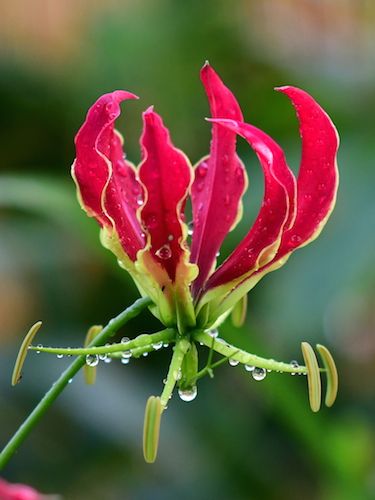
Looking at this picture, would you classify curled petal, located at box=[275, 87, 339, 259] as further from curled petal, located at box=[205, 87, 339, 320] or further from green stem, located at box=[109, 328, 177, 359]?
green stem, located at box=[109, 328, 177, 359]

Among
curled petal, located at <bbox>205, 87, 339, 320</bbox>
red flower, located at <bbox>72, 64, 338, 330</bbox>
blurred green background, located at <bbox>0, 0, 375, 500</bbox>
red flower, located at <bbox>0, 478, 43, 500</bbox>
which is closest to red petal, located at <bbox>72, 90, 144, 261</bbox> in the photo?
red flower, located at <bbox>72, 64, 338, 330</bbox>

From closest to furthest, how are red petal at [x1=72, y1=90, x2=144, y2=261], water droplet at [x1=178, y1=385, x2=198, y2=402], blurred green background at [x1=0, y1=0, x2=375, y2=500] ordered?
1. red petal at [x1=72, y1=90, x2=144, y2=261]
2. water droplet at [x1=178, y1=385, x2=198, y2=402]
3. blurred green background at [x1=0, y1=0, x2=375, y2=500]

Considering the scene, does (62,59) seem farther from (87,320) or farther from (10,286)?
(87,320)

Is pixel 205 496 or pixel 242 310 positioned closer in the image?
pixel 242 310

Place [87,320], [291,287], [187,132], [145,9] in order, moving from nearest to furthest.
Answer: [291,287] < [87,320] < [187,132] < [145,9]

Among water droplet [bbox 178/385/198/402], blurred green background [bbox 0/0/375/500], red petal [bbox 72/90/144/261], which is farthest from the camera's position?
blurred green background [bbox 0/0/375/500]

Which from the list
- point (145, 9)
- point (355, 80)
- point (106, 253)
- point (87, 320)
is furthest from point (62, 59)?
point (106, 253)

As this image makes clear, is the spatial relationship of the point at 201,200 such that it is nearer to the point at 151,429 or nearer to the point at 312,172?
the point at 312,172

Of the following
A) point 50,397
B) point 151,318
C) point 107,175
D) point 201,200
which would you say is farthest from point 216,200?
point 151,318
